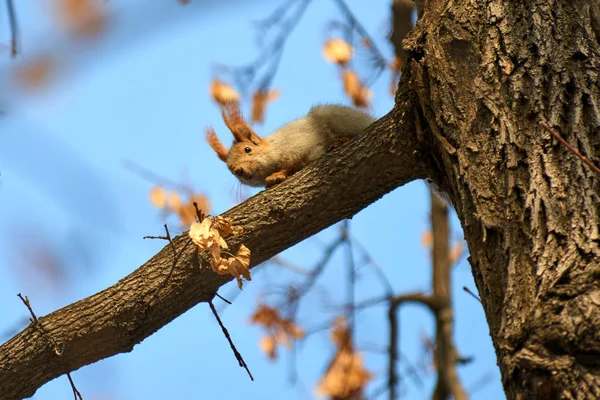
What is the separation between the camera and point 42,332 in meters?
2.84

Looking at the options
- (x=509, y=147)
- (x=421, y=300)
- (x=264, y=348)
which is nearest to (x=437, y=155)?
(x=509, y=147)

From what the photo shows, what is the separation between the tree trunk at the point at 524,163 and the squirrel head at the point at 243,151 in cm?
143

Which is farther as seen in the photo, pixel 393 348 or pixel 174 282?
pixel 393 348

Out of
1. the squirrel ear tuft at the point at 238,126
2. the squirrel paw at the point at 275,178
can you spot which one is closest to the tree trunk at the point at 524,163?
the squirrel paw at the point at 275,178

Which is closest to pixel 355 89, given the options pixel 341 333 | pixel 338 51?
pixel 338 51

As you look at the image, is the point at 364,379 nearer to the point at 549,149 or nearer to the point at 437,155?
the point at 437,155

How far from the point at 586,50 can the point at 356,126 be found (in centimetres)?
155

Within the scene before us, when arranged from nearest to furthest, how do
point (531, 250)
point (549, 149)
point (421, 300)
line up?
point (531, 250)
point (549, 149)
point (421, 300)

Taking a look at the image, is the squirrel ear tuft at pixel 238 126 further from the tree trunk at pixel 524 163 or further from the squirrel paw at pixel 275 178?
the tree trunk at pixel 524 163

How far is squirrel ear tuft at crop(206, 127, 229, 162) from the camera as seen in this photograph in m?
4.08

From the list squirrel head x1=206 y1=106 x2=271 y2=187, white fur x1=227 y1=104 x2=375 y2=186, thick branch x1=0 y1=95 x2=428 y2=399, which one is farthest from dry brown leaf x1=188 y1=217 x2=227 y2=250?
squirrel head x1=206 y1=106 x2=271 y2=187

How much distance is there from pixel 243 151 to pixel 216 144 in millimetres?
250

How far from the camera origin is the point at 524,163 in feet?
6.68

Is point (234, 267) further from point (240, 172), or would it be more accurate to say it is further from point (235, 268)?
point (240, 172)
